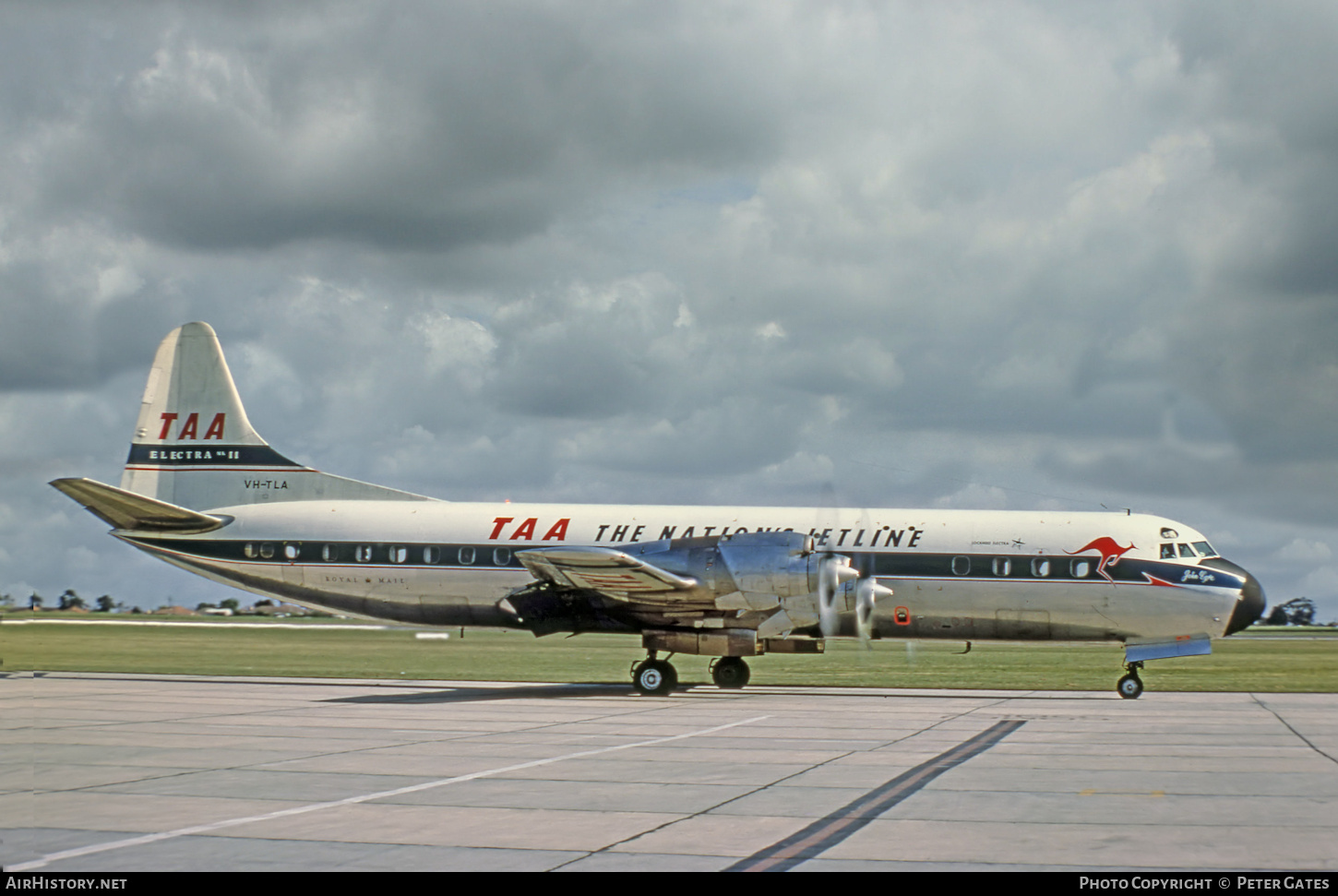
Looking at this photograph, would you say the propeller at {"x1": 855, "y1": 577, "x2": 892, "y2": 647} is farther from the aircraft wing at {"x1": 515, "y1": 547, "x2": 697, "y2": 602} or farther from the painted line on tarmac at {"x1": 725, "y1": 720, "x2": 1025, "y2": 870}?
the painted line on tarmac at {"x1": 725, "y1": 720, "x2": 1025, "y2": 870}

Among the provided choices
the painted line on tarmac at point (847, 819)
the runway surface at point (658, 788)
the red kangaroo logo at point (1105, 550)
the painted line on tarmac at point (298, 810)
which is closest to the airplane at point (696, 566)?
the red kangaroo logo at point (1105, 550)

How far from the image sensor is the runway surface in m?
8.13

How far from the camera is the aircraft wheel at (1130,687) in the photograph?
81.1 feet

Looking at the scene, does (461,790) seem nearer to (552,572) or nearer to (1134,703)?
(552,572)

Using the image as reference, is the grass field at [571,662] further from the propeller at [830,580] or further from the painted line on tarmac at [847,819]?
the painted line on tarmac at [847,819]

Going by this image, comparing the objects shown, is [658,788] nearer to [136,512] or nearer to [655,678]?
[655,678]

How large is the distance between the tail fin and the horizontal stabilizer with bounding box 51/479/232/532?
150 cm

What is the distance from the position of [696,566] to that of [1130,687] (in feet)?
33.5

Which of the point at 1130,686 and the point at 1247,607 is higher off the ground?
the point at 1247,607

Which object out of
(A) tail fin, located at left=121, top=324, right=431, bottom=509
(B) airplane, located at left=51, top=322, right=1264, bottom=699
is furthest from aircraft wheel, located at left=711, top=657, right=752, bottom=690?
(A) tail fin, located at left=121, top=324, right=431, bottom=509

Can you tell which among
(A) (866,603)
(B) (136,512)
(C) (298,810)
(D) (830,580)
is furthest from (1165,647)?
(B) (136,512)

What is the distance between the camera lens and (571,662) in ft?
135
